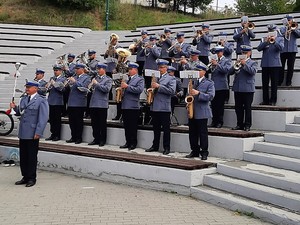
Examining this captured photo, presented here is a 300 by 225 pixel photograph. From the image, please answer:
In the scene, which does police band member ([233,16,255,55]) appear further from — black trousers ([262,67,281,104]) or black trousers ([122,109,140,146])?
black trousers ([122,109,140,146])

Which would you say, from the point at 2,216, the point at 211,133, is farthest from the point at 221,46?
the point at 2,216

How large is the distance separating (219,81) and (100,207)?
167 inches

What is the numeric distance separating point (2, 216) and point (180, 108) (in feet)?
17.7

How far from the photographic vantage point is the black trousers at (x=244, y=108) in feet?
29.1

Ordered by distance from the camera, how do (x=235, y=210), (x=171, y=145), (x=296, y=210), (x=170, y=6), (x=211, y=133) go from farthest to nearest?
(x=170, y=6) → (x=171, y=145) → (x=211, y=133) → (x=235, y=210) → (x=296, y=210)

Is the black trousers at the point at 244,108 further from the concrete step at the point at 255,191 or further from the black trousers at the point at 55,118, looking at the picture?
the black trousers at the point at 55,118

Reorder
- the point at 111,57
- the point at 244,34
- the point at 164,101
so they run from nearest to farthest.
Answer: the point at 164,101 < the point at 244,34 < the point at 111,57

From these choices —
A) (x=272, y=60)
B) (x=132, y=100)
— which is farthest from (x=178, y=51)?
(x=272, y=60)

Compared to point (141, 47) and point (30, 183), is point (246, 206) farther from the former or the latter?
point (141, 47)

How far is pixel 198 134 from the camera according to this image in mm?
8320

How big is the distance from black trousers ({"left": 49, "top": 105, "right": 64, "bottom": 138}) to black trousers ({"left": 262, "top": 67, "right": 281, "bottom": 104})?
5057mm

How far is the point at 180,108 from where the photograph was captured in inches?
415

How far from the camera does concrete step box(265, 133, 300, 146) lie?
7.84m

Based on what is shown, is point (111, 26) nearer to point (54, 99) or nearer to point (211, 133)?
point (54, 99)
